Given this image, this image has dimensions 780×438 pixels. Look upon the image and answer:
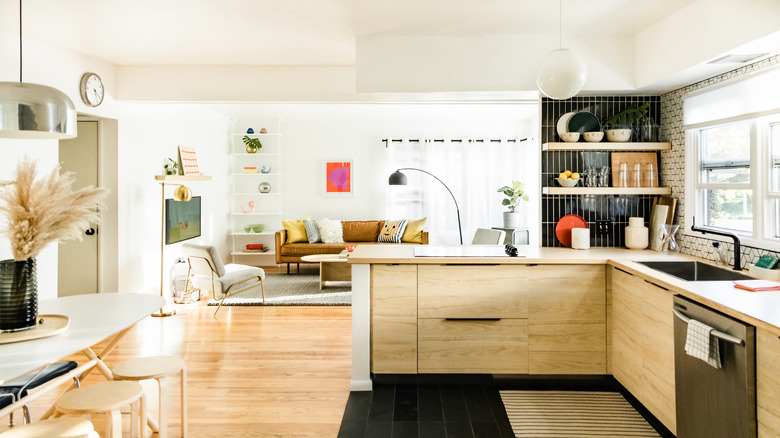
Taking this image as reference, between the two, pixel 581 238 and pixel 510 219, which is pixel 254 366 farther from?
pixel 510 219

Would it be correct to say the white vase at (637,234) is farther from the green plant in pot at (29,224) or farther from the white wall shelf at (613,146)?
the green plant in pot at (29,224)

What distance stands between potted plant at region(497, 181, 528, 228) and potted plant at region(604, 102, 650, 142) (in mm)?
3654

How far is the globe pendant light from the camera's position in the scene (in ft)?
8.30

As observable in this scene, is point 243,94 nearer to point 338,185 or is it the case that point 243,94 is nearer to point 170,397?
point 170,397

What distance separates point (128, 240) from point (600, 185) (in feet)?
15.1

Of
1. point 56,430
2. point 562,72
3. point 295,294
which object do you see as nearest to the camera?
point 56,430

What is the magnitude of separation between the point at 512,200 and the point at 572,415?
5.08 meters

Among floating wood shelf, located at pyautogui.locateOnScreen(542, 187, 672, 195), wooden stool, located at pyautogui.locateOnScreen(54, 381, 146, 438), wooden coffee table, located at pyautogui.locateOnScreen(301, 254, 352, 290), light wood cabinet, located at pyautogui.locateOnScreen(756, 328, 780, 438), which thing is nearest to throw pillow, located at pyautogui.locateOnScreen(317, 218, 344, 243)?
wooden coffee table, located at pyautogui.locateOnScreen(301, 254, 352, 290)

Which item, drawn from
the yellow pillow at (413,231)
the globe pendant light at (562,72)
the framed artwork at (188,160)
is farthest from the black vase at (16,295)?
the yellow pillow at (413,231)

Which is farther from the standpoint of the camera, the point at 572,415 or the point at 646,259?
the point at 646,259

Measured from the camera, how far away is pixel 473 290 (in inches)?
126

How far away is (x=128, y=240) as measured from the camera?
17.5 feet

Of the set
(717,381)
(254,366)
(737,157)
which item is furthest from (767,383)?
(254,366)

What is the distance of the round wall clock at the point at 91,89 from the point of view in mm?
4570
